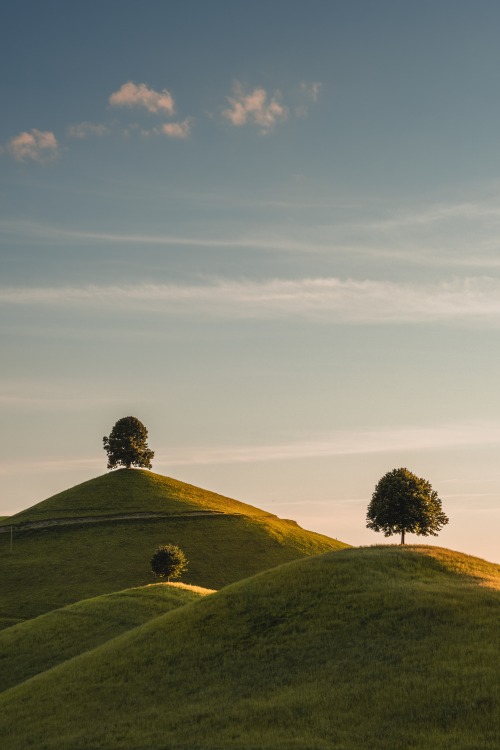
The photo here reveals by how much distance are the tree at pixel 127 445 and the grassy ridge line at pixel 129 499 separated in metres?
2.45

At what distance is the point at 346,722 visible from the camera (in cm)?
3030

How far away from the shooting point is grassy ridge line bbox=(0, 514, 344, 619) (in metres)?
104

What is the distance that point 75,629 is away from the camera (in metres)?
63.9

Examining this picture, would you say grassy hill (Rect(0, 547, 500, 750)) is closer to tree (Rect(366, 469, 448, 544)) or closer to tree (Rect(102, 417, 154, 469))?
tree (Rect(366, 469, 448, 544))

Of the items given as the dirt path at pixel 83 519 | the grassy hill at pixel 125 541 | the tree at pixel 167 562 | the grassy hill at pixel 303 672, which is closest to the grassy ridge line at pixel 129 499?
the grassy hill at pixel 125 541

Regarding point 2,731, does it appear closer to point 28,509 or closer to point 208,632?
point 208,632

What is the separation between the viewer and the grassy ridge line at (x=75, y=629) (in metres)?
56.8

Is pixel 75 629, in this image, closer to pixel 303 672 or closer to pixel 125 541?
pixel 303 672

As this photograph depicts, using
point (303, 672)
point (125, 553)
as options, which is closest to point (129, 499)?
point (125, 553)

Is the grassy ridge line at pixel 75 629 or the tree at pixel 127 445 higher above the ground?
the tree at pixel 127 445

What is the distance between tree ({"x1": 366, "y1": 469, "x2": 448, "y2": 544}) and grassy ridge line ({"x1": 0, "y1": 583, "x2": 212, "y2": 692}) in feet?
79.4

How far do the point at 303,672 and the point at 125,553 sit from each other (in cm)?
8565

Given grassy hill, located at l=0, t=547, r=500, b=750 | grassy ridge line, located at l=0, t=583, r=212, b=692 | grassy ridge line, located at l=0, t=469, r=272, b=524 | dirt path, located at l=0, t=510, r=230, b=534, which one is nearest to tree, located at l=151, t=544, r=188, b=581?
grassy ridge line, located at l=0, t=583, r=212, b=692

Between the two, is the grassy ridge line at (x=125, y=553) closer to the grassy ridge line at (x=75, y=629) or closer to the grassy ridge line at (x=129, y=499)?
the grassy ridge line at (x=129, y=499)
